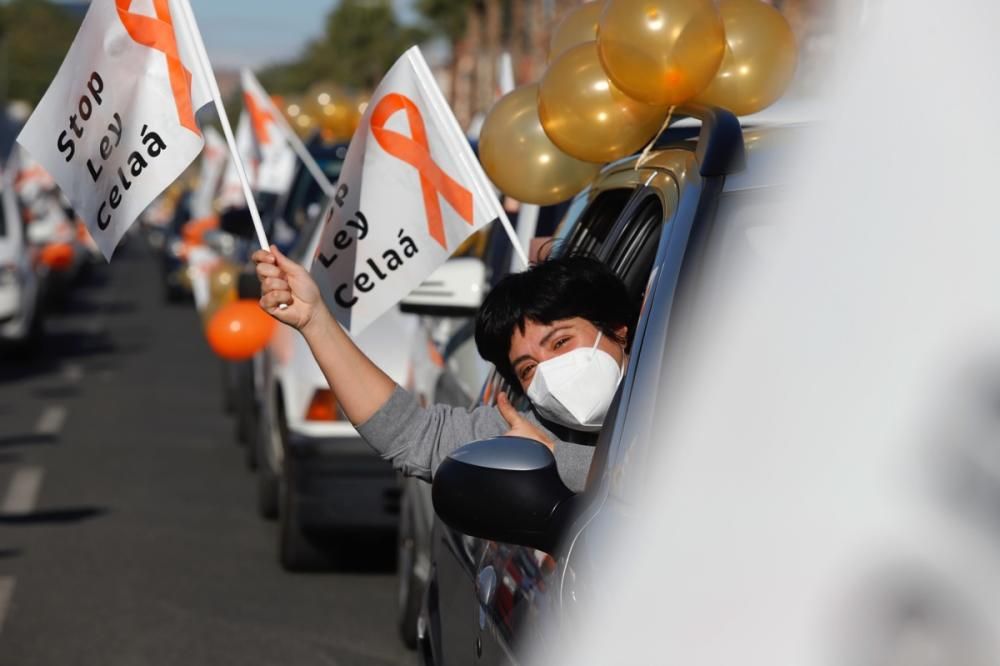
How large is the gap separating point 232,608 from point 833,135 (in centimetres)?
572

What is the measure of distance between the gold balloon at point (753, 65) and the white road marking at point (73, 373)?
12.5 m

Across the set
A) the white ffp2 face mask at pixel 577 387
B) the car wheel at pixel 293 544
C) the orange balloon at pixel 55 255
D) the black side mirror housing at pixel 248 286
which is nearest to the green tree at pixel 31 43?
the orange balloon at pixel 55 255

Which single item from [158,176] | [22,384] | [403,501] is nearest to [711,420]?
[158,176]

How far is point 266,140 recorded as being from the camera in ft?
34.3

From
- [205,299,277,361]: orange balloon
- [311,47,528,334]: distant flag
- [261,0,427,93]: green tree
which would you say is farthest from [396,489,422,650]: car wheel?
[261,0,427,93]: green tree

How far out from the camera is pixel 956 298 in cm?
134

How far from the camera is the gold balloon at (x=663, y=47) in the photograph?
3346mm

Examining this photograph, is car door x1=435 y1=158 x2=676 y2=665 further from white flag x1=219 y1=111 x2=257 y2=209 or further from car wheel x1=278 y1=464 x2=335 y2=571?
white flag x1=219 y1=111 x2=257 y2=209

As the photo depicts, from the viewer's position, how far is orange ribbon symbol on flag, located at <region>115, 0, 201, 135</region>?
4.28 meters

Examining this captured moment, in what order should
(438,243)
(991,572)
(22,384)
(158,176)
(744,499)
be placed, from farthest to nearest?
(22,384) → (438,243) → (158,176) → (744,499) → (991,572)

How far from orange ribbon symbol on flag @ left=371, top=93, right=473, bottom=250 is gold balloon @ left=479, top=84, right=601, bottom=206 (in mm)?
170

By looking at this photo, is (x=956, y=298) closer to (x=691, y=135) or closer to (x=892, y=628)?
(x=892, y=628)

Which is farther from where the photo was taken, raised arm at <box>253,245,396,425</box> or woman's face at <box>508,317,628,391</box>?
raised arm at <box>253,245,396,425</box>

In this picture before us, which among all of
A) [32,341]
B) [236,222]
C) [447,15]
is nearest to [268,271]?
[236,222]
